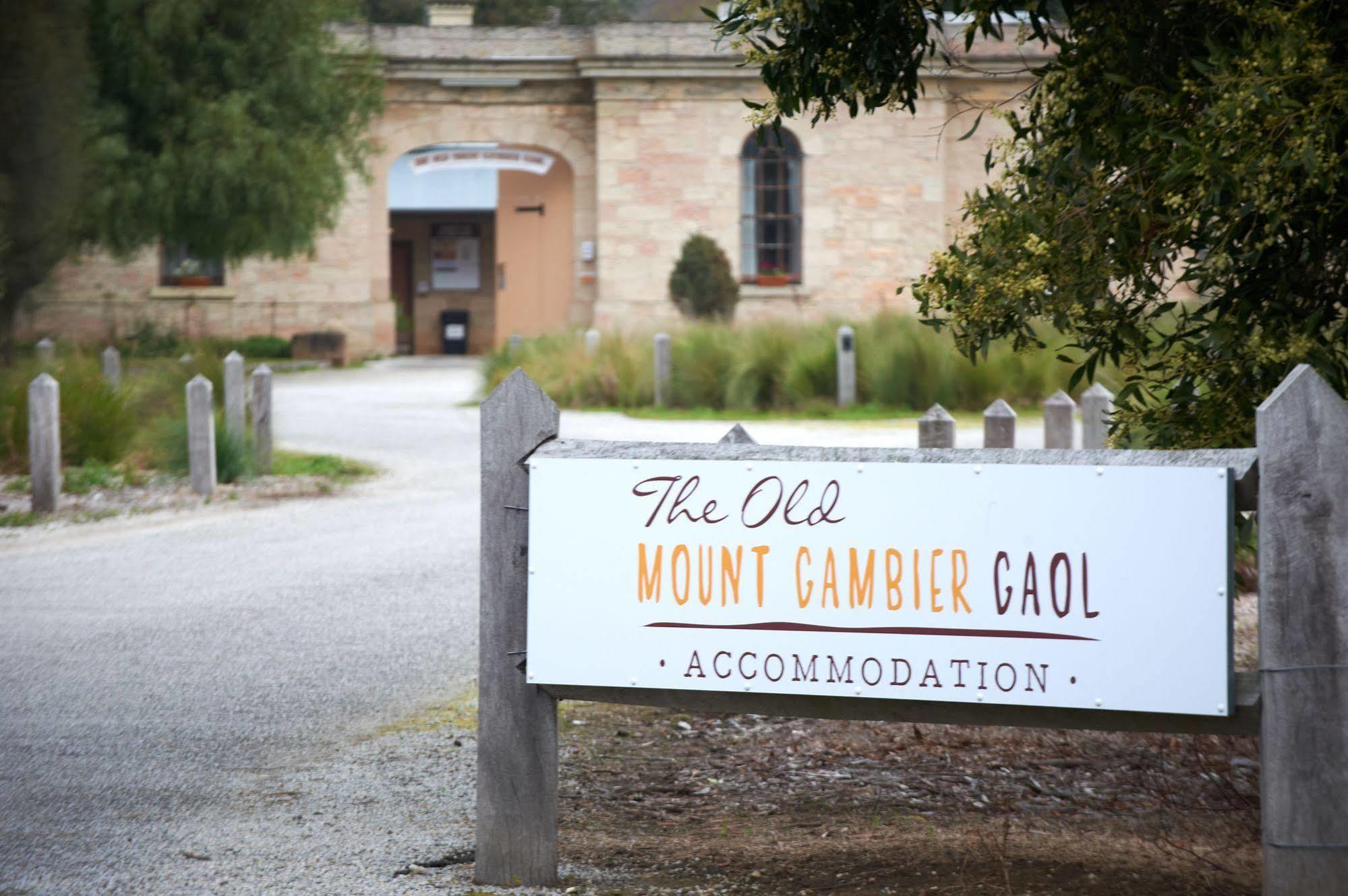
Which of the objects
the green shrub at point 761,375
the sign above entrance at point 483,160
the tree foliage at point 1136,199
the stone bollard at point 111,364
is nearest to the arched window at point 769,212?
the sign above entrance at point 483,160

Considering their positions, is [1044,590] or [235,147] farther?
[235,147]

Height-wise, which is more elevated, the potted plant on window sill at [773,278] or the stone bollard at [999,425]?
the potted plant on window sill at [773,278]

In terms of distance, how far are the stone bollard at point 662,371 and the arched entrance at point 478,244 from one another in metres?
13.0

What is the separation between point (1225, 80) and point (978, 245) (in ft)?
3.29

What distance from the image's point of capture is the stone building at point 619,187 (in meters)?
30.8

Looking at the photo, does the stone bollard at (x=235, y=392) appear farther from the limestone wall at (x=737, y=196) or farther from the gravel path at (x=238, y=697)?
the limestone wall at (x=737, y=196)

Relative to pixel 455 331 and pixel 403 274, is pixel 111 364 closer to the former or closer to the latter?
pixel 455 331

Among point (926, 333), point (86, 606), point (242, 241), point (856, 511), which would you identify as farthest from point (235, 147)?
point (856, 511)

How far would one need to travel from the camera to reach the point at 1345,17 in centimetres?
338

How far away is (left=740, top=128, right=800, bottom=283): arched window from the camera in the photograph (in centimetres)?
3177

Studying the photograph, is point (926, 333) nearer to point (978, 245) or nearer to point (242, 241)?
point (242, 241)

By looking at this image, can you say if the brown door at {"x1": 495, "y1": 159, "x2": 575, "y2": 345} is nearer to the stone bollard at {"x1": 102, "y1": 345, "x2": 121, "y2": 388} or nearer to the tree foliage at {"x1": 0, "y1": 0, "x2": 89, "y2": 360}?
the stone bollard at {"x1": 102, "y1": 345, "x2": 121, "y2": 388}

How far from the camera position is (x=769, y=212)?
105ft

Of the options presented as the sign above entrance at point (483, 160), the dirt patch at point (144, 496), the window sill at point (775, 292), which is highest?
the sign above entrance at point (483, 160)
